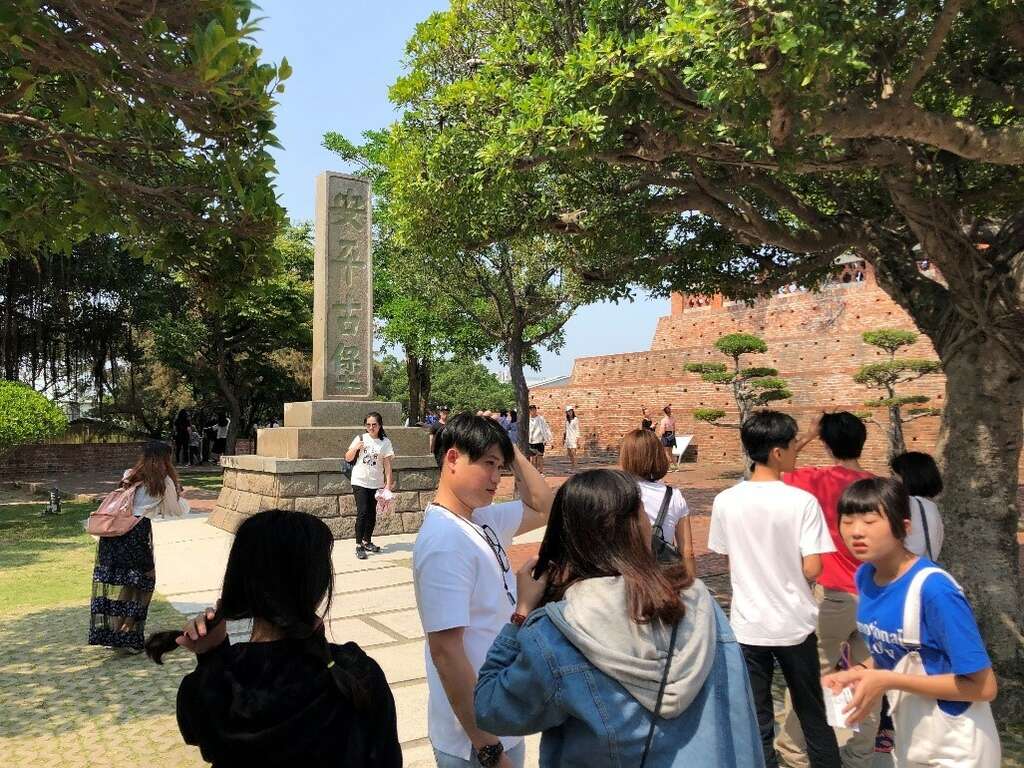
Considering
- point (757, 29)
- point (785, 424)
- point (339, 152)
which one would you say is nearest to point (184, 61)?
point (757, 29)

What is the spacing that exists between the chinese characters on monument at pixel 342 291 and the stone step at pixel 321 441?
63cm

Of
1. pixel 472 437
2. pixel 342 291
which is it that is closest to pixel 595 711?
pixel 472 437

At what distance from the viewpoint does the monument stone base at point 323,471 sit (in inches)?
375

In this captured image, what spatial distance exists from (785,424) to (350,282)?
805 centimetres

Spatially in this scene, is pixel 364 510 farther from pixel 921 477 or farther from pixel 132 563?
pixel 921 477

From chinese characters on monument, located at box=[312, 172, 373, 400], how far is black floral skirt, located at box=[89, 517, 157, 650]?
492 cm

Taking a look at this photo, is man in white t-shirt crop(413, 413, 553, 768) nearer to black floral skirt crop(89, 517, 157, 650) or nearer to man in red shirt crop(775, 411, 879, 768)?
man in red shirt crop(775, 411, 879, 768)

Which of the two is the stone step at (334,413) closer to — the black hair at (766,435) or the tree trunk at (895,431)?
the black hair at (766,435)

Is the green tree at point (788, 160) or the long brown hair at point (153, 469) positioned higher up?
the green tree at point (788, 160)


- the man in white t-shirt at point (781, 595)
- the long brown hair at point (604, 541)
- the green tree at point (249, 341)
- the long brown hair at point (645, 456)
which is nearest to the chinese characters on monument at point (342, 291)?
the long brown hair at point (645, 456)

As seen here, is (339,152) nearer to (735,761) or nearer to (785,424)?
(785,424)

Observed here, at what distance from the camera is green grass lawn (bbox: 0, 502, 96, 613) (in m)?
7.28

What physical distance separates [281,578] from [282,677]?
214mm

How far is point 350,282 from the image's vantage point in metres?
10.5
